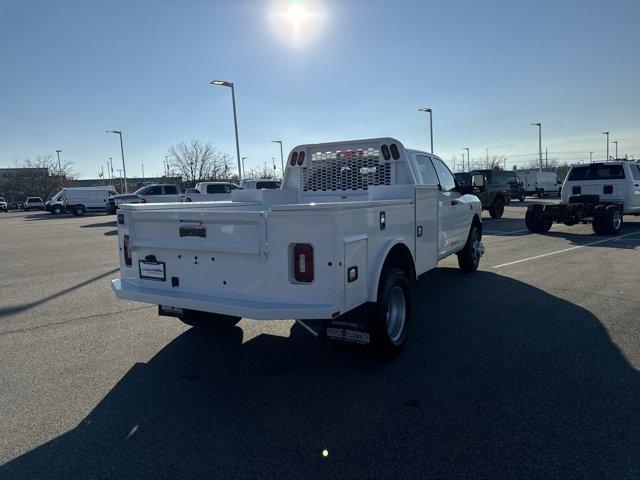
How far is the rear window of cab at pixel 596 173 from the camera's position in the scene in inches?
594

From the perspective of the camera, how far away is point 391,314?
15.3 ft

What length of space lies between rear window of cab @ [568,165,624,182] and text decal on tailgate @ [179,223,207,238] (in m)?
14.8

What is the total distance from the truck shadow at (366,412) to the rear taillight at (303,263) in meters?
0.97

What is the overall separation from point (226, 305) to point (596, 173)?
50.0 feet

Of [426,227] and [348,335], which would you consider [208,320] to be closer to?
[348,335]

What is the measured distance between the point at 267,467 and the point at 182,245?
2.14m

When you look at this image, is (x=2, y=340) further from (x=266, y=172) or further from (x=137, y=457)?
(x=266, y=172)

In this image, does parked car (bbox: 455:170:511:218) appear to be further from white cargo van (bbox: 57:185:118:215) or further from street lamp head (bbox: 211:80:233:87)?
white cargo van (bbox: 57:185:118:215)

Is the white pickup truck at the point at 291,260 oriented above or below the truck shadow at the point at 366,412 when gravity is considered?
above

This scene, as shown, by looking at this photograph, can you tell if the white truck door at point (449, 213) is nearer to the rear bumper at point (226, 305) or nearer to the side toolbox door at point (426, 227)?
the side toolbox door at point (426, 227)

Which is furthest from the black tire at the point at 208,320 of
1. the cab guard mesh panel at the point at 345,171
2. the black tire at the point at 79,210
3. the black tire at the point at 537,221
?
the black tire at the point at 79,210

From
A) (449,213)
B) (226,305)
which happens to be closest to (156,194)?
(449,213)

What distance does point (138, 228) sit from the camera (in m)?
4.60

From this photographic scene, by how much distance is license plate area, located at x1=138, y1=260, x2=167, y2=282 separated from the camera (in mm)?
4504
